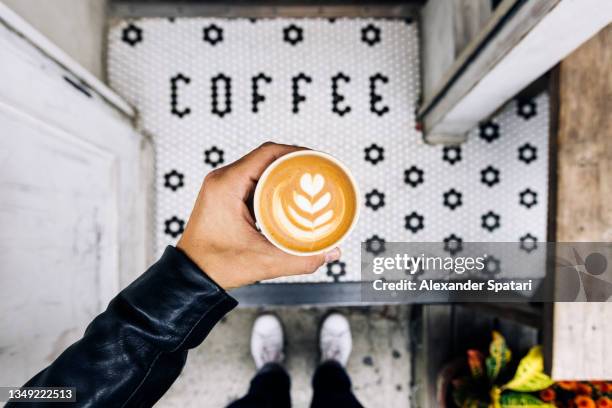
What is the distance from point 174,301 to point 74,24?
1364mm

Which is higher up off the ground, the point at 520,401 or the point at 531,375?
the point at 531,375

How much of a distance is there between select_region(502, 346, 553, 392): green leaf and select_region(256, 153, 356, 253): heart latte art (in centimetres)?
97

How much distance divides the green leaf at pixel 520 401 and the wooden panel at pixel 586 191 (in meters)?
0.37

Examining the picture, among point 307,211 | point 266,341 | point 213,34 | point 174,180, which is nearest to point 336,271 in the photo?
point 266,341

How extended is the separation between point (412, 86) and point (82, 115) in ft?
4.46

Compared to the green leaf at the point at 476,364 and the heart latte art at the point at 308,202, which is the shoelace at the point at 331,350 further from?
the heart latte art at the point at 308,202

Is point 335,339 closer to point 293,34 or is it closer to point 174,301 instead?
point 174,301

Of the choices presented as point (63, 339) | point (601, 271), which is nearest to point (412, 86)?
point (601, 271)

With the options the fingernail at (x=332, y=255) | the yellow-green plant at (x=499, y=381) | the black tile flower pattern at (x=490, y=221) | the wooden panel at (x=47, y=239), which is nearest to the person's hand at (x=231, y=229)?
the fingernail at (x=332, y=255)

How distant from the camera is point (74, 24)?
151 cm

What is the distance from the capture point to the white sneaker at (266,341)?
1.87 meters

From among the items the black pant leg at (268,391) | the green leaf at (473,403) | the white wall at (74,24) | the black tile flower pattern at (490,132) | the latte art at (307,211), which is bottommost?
the black pant leg at (268,391)

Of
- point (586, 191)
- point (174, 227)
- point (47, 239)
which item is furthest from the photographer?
point (174, 227)

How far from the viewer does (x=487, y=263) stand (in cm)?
184
